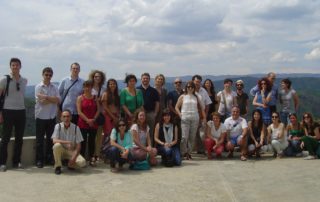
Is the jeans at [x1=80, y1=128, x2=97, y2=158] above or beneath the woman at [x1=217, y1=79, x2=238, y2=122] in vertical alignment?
beneath

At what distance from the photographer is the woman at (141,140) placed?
7621 millimetres

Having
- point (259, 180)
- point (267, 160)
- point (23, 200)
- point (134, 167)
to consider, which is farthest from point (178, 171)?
point (23, 200)

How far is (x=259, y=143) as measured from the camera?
8.81 metres

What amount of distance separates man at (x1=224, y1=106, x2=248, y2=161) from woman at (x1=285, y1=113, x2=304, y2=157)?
112cm

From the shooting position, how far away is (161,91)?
9102 mm

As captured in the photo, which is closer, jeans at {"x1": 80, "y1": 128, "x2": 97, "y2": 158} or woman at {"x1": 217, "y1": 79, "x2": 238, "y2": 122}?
jeans at {"x1": 80, "y1": 128, "x2": 97, "y2": 158}

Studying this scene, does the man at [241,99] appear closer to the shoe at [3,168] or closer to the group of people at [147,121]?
the group of people at [147,121]

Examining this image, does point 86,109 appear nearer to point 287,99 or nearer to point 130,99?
point 130,99

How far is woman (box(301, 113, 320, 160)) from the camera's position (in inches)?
339

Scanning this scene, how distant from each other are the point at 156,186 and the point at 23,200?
202 cm

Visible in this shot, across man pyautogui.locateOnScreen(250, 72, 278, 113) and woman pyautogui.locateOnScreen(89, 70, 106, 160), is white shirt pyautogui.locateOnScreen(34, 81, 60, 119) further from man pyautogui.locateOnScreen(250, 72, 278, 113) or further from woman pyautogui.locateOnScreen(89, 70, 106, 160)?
man pyautogui.locateOnScreen(250, 72, 278, 113)

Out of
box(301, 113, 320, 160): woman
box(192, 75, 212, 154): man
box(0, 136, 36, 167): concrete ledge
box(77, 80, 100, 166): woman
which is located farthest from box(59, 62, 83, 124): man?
box(301, 113, 320, 160): woman

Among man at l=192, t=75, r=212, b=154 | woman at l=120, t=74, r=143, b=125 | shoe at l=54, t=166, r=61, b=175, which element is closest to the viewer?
shoe at l=54, t=166, r=61, b=175

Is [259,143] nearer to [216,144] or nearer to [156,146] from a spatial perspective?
[216,144]
